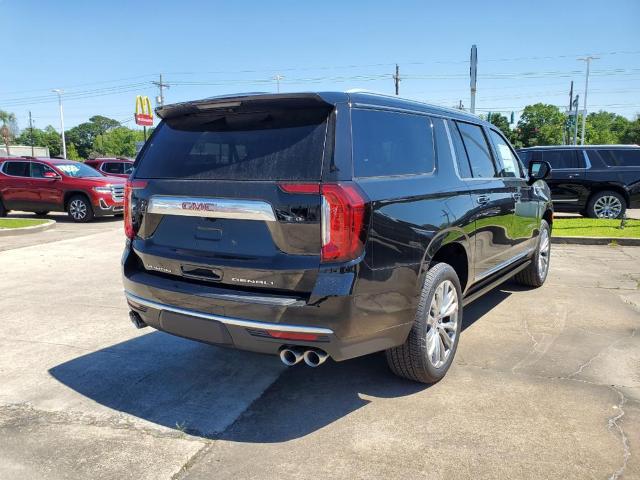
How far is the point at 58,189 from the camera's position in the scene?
570 inches

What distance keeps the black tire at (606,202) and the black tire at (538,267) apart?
23.1 feet

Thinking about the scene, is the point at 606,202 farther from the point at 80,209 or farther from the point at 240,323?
the point at 80,209

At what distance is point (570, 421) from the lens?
318cm

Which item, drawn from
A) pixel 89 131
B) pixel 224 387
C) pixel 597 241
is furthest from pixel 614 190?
pixel 89 131

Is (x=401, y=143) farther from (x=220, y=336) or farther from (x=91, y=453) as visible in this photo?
(x=91, y=453)

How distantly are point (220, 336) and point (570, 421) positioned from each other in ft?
7.10

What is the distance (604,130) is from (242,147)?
112516 mm

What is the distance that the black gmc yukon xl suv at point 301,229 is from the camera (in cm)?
283

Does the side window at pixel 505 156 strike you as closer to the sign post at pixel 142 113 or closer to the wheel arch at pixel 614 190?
the wheel arch at pixel 614 190

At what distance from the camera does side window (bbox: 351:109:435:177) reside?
307 cm

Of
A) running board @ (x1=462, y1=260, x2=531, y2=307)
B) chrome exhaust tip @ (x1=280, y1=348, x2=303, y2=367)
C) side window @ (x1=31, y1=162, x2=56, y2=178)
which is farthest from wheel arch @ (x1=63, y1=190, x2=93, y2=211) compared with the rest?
chrome exhaust tip @ (x1=280, y1=348, x2=303, y2=367)

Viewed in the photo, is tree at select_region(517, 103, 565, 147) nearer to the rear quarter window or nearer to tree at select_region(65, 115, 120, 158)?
the rear quarter window

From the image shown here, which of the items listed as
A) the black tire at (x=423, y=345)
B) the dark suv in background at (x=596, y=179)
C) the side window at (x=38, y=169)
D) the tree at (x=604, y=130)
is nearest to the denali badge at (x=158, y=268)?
the black tire at (x=423, y=345)

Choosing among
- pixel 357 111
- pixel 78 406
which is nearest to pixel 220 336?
pixel 78 406
